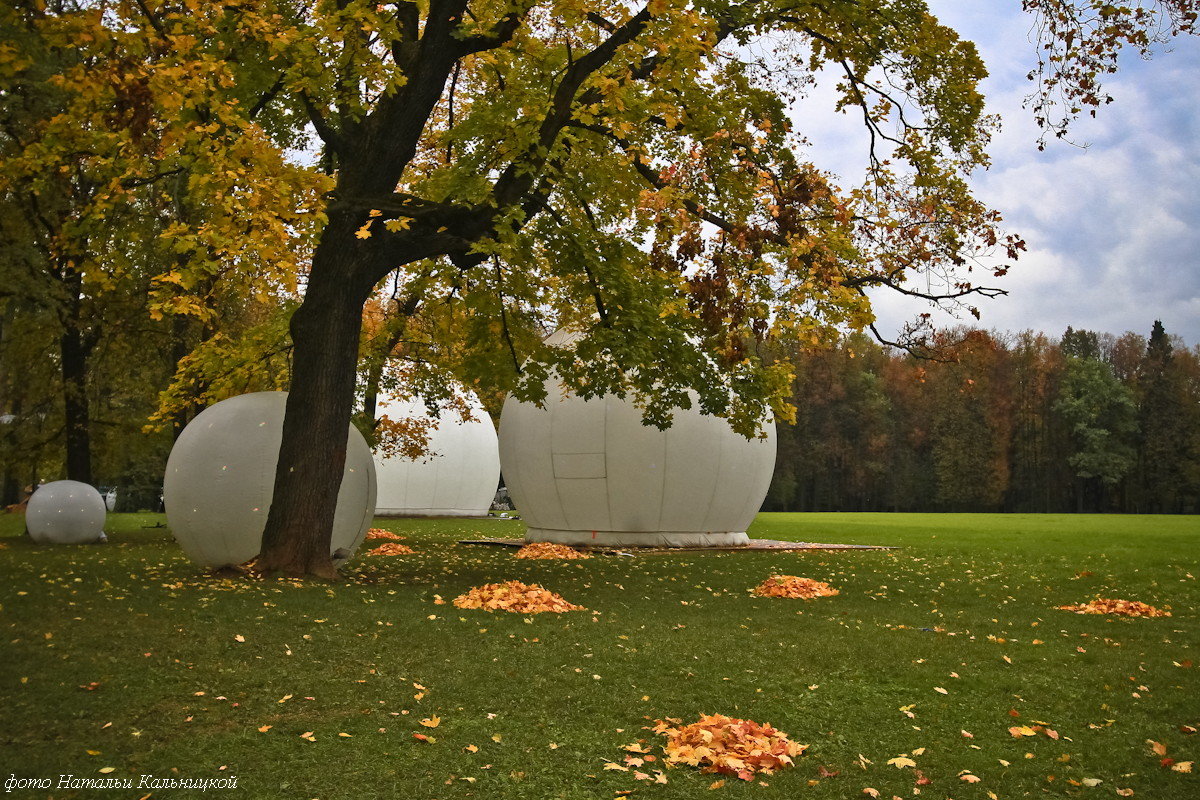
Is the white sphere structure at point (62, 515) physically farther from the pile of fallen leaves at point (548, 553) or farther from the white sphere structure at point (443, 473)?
the white sphere structure at point (443, 473)

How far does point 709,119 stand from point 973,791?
9.64 meters

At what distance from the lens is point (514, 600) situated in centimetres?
1024

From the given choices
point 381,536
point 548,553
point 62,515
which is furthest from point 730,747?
point 62,515

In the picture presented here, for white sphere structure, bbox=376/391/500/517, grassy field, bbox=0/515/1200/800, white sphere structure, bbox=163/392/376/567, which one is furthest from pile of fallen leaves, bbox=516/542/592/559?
white sphere structure, bbox=376/391/500/517

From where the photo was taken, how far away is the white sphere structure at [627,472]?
853 inches

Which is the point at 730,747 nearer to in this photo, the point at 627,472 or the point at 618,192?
the point at 618,192

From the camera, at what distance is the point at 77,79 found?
735cm

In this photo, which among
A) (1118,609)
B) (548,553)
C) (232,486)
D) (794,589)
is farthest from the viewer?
(548,553)

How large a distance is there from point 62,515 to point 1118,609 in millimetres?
19223

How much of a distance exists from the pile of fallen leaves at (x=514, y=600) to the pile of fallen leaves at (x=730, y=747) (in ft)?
14.8

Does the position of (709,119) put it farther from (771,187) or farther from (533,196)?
(533,196)

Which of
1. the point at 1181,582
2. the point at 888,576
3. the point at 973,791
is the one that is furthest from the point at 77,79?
the point at 1181,582

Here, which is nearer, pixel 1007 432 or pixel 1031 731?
pixel 1031 731

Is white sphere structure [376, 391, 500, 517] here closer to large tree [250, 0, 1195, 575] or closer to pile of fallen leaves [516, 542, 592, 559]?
pile of fallen leaves [516, 542, 592, 559]
